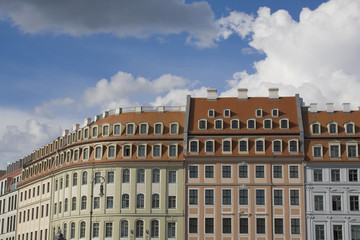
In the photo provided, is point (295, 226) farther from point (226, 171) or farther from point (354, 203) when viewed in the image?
point (226, 171)

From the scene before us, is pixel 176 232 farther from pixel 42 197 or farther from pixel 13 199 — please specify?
pixel 13 199

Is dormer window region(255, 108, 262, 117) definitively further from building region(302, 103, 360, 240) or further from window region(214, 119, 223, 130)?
building region(302, 103, 360, 240)

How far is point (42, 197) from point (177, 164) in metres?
28.9

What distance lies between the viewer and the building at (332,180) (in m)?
98.1

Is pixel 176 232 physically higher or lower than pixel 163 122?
lower

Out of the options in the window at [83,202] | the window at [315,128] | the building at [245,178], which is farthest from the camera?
the window at [83,202]

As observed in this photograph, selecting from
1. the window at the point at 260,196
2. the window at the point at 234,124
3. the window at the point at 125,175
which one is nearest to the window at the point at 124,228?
the window at the point at 125,175

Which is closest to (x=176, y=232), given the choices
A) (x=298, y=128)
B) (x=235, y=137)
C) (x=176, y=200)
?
(x=176, y=200)

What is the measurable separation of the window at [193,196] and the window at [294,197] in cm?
1335

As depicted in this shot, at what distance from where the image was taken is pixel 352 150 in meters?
100

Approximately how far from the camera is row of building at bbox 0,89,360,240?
325 feet

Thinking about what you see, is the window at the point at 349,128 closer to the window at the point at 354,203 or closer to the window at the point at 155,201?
the window at the point at 354,203

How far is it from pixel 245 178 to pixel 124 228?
18599 mm

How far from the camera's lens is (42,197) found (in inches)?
4700
